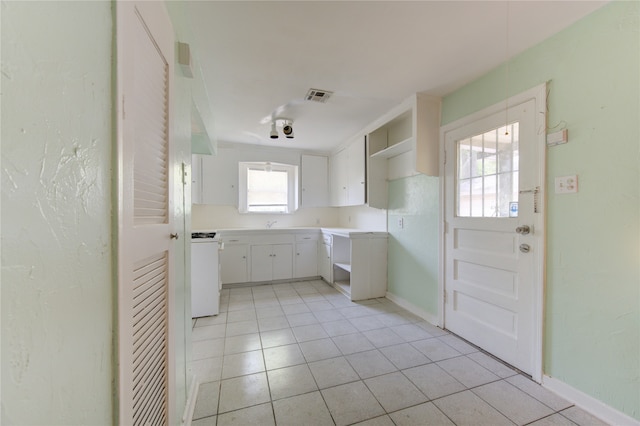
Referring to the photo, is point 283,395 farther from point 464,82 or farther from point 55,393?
point 464,82

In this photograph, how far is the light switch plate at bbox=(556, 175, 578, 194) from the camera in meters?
1.64

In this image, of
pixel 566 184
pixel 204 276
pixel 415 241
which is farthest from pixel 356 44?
pixel 204 276

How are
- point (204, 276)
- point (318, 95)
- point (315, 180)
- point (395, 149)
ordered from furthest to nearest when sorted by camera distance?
point (315, 180) → point (395, 149) → point (204, 276) → point (318, 95)

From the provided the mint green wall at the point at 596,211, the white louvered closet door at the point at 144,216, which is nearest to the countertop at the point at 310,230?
the mint green wall at the point at 596,211

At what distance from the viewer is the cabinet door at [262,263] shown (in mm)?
4188

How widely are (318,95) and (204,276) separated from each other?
7.67ft

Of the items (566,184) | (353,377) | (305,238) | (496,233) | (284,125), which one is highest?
(284,125)

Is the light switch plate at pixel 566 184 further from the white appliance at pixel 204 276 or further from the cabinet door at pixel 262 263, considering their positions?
the cabinet door at pixel 262 263

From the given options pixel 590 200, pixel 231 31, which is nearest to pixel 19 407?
pixel 231 31

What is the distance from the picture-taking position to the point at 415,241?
10.0 feet

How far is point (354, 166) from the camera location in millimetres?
4004

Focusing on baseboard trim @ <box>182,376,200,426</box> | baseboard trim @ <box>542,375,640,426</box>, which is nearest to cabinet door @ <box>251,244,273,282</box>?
baseboard trim @ <box>182,376,200,426</box>

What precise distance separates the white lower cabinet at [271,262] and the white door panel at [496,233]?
2.53m

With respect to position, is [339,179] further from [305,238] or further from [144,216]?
[144,216]
